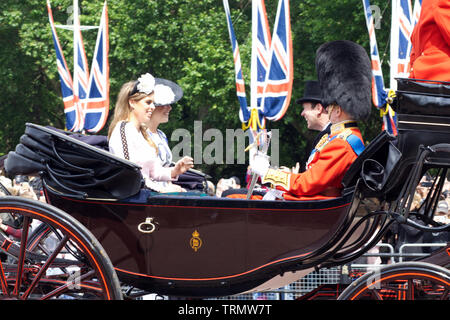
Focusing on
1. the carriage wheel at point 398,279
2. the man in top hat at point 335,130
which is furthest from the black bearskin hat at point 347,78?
the carriage wheel at point 398,279

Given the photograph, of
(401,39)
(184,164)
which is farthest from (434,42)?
(401,39)

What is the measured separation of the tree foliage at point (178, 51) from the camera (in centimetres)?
2041

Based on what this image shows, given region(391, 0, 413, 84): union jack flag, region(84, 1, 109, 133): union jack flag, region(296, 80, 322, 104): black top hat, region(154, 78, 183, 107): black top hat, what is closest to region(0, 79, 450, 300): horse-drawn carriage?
region(154, 78, 183, 107): black top hat

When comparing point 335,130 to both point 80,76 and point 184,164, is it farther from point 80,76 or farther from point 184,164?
point 80,76

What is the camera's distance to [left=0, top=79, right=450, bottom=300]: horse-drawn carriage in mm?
3986

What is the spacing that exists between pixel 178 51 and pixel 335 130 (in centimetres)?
1871

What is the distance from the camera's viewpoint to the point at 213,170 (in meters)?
22.6

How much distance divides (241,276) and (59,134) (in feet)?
4.47

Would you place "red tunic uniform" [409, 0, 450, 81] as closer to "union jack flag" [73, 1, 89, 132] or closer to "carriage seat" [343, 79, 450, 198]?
"carriage seat" [343, 79, 450, 198]

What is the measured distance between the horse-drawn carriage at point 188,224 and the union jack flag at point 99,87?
12.6 m

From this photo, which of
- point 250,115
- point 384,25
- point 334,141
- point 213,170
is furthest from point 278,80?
point 334,141

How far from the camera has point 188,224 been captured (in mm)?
4238

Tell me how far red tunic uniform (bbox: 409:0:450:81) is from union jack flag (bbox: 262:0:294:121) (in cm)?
1000

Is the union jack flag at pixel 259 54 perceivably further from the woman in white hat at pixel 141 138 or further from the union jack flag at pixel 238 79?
the woman in white hat at pixel 141 138
